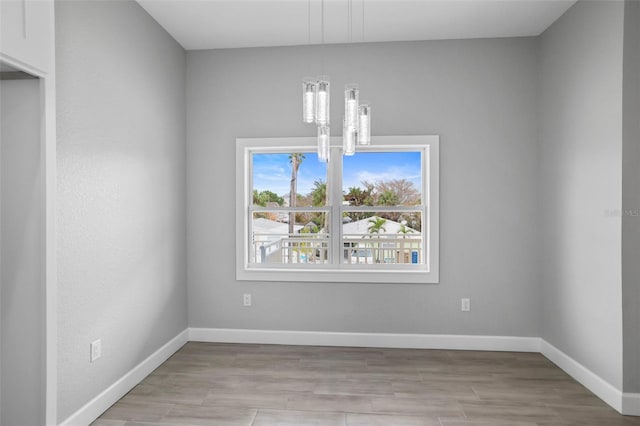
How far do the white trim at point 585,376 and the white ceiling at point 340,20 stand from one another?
2.70 meters

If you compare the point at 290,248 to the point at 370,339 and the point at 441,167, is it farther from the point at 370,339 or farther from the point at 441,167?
the point at 441,167

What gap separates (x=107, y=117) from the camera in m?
2.62

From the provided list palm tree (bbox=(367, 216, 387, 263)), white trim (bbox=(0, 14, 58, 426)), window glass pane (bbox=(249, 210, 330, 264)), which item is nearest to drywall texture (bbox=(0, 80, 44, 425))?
white trim (bbox=(0, 14, 58, 426))

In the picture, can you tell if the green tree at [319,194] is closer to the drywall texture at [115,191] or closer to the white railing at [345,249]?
the white railing at [345,249]

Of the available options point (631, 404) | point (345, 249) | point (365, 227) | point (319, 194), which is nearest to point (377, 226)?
point (365, 227)

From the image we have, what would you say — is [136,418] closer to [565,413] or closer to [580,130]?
[565,413]

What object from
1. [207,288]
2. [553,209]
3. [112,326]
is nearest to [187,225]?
[207,288]

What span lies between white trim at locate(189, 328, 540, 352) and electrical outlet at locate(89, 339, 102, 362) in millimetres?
1369

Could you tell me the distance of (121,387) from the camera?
9.04 feet

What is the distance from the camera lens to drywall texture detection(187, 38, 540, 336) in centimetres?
357

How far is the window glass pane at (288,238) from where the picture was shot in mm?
3873

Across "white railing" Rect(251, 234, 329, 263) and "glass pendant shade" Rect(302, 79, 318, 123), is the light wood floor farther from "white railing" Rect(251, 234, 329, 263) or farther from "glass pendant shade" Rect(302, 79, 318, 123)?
"glass pendant shade" Rect(302, 79, 318, 123)

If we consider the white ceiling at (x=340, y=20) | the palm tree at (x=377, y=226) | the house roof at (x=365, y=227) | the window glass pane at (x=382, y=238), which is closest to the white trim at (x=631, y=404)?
the window glass pane at (x=382, y=238)

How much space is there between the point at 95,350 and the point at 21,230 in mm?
908
